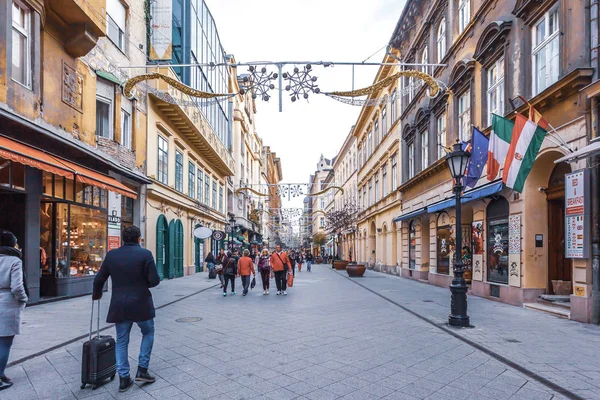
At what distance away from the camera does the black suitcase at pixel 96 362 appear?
495 centimetres

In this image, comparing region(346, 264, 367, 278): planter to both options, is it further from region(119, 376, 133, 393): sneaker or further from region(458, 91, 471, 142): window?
region(119, 376, 133, 393): sneaker

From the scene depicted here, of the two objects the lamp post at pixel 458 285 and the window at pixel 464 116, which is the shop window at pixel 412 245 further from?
the lamp post at pixel 458 285

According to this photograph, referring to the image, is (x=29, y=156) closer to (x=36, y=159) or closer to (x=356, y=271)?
(x=36, y=159)

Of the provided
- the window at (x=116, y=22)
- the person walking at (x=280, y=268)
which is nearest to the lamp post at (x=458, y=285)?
the person walking at (x=280, y=268)

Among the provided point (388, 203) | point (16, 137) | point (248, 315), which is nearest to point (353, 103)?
point (248, 315)

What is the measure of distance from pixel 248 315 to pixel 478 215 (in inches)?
351

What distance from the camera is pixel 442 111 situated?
18750 millimetres

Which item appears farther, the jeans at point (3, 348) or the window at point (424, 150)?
the window at point (424, 150)

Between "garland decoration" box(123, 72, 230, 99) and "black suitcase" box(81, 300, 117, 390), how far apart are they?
9023 mm

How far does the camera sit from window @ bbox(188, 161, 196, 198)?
26.8 metres

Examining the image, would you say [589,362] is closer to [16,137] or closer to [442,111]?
[16,137]

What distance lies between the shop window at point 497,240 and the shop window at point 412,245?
29.8ft

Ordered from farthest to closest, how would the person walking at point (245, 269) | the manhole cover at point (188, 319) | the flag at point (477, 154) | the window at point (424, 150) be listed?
the window at point (424, 150) → the person walking at point (245, 269) → the flag at point (477, 154) → the manhole cover at point (188, 319)

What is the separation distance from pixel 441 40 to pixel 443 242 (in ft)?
29.5
